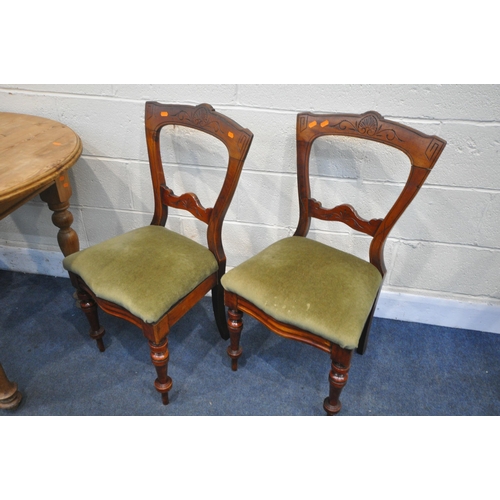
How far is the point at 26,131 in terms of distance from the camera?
1.45 metres

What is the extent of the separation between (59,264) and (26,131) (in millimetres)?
780

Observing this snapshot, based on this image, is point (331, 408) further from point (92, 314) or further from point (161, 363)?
point (92, 314)

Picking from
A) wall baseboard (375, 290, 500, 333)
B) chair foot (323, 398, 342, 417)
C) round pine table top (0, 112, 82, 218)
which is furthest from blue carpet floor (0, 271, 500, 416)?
round pine table top (0, 112, 82, 218)

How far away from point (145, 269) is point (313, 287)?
557 millimetres

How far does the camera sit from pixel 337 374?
122cm

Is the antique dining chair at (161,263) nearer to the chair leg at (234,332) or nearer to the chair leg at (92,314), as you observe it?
the chair leg at (92,314)

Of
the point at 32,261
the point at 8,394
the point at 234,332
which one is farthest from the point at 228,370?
the point at 32,261

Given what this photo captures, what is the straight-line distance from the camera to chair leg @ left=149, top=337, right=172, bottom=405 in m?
1.28

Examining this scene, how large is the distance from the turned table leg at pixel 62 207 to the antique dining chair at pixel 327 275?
27.5 inches

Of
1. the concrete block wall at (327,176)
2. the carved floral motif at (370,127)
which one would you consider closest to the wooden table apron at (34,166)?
the concrete block wall at (327,176)

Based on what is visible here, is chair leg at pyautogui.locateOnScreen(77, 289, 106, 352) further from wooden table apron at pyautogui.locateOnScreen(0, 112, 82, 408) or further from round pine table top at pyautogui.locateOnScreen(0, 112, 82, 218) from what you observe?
round pine table top at pyautogui.locateOnScreen(0, 112, 82, 218)

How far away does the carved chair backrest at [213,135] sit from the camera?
4.04 ft
